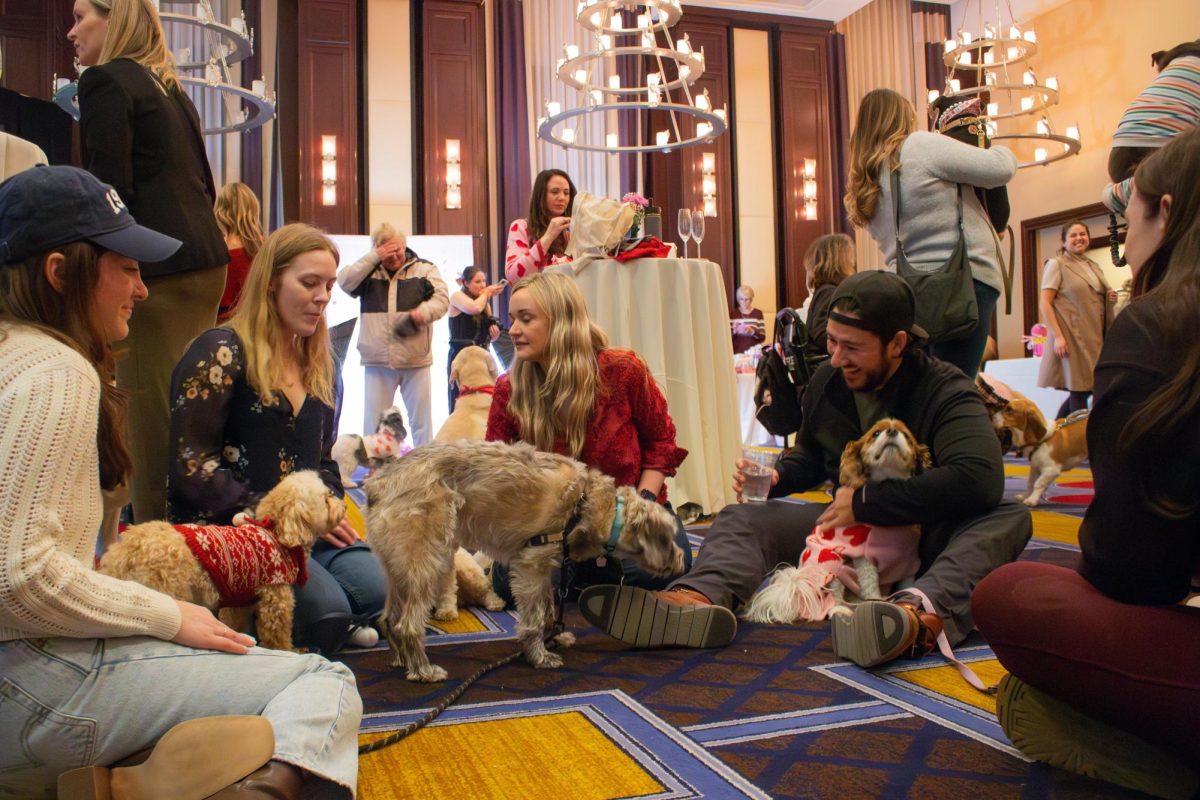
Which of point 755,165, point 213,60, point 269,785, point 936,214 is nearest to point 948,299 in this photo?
point 936,214

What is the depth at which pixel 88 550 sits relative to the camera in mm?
1264

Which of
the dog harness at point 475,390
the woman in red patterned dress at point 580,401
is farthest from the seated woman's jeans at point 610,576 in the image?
the dog harness at point 475,390

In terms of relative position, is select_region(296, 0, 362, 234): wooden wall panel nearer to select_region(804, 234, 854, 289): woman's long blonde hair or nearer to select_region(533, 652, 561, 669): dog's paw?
select_region(804, 234, 854, 289): woman's long blonde hair

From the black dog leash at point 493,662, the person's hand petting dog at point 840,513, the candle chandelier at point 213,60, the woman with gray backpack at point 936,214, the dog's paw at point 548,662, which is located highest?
the candle chandelier at point 213,60

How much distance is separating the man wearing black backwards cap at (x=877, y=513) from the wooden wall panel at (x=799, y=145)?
9417 mm

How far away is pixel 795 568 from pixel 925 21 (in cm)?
1221

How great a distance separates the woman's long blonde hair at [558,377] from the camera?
269 cm

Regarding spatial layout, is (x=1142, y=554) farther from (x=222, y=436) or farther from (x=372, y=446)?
(x=372, y=446)

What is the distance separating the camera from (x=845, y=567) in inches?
104

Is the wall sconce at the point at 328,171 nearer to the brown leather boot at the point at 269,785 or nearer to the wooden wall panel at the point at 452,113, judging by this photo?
the wooden wall panel at the point at 452,113

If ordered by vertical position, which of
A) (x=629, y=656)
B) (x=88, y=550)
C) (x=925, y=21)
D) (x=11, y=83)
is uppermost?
(x=925, y=21)

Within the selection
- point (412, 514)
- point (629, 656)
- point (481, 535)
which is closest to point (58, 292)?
point (412, 514)

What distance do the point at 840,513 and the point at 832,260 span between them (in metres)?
2.70

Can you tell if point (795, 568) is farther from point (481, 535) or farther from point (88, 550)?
point (88, 550)
